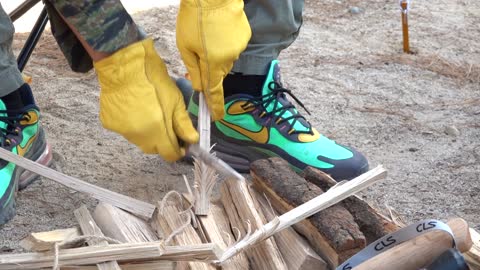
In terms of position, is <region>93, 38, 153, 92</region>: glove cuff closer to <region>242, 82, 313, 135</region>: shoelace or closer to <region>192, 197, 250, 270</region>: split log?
<region>192, 197, 250, 270</region>: split log

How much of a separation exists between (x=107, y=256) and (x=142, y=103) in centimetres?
36

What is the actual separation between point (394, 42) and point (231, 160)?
54.7 inches

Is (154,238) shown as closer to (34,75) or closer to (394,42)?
(34,75)

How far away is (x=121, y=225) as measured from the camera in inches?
61.0

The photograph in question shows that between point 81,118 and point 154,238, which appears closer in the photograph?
point 154,238

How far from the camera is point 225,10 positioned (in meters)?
1.60

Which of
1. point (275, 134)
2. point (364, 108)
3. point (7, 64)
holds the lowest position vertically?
point (364, 108)

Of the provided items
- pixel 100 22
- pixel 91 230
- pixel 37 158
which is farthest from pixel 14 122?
pixel 91 230

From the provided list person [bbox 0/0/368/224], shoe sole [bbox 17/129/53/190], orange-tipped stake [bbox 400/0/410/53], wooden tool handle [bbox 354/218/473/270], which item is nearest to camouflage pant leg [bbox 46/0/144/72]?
person [bbox 0/0/368/224]

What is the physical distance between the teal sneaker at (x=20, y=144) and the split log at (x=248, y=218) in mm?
628

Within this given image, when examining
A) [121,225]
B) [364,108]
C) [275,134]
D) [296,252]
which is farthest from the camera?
[364,108]

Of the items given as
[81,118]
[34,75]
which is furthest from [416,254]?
[34,75]

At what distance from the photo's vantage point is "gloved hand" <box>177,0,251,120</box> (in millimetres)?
1574

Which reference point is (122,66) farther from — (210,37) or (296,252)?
(296,252)
